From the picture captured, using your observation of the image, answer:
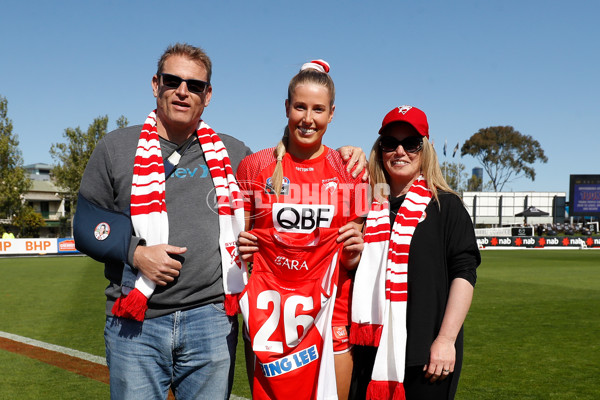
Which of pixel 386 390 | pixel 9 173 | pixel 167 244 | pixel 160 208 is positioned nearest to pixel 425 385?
pixel 386 390

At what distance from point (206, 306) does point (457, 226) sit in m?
1.48

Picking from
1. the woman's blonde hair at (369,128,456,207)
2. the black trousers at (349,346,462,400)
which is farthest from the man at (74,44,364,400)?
the black trousers at (349,346,462,400)

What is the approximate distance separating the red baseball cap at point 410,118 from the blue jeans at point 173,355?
1494 millimetres

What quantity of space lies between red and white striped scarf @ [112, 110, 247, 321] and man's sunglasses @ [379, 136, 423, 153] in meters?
0.94

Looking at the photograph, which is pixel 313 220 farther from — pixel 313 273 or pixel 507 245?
pixel 507 245

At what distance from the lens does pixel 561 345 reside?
26.6 feet

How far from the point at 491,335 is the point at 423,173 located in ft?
21.7

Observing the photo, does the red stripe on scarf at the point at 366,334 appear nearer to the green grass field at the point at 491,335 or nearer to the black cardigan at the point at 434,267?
the black cardigan at the point at 434,267

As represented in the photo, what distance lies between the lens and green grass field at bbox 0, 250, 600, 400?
5938mm

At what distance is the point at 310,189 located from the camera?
3143 millimetres

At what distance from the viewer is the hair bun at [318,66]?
3.24m

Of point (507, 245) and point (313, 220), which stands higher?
point (313, 220)

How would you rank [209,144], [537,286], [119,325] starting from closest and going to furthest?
1. [119,325]
2. [209,144]
3. [537,286]

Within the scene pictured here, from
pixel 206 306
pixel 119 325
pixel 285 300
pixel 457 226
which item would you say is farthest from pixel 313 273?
pixel 119 325
